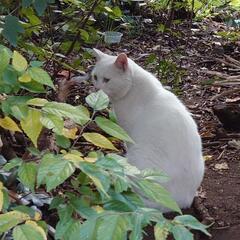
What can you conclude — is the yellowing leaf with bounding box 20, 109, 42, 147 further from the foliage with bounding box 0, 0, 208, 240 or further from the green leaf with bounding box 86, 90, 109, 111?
the green leaf with bounding box 86, 90, 109, 111

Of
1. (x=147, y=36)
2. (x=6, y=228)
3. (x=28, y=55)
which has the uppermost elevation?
(x=6, y=228)

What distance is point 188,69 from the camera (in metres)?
5.49

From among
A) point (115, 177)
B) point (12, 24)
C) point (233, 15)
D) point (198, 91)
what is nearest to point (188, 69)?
point (198, 91)

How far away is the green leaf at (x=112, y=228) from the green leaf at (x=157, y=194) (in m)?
0.11

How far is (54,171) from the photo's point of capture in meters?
1.11

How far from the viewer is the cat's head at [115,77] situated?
3.28m

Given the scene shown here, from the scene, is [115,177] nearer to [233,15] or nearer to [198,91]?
[198,91]

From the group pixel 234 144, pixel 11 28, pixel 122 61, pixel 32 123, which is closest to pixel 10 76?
pixel 32 123

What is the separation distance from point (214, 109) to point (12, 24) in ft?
7.55

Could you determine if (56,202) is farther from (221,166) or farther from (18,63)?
(221,166)

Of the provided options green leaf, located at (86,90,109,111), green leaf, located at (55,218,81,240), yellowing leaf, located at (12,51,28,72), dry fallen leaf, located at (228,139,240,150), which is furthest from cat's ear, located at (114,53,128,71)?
green leaf, located at (55,218,81,240)

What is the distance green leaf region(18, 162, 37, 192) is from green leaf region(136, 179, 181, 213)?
232mm

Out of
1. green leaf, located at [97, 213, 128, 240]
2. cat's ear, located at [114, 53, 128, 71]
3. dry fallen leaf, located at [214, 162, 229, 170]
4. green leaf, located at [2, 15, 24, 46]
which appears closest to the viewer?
green leaf, located at [97, 213, 128, 240]

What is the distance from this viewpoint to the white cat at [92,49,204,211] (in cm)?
280
